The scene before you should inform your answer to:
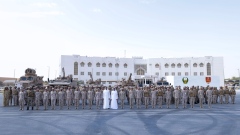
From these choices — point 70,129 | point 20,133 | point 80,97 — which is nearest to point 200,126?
point 70,129

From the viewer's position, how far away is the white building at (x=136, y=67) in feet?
208

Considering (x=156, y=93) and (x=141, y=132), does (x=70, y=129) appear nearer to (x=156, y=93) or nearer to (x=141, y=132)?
(x=141, y=132)

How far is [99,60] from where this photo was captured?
2576 inches

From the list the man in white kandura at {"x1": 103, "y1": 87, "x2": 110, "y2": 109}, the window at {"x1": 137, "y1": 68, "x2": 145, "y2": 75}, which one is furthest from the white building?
the man in white kandura at {"x1": 103, "y1": 87, "x2": 110, "y2": 109}

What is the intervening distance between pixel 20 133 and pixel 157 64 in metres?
59.5

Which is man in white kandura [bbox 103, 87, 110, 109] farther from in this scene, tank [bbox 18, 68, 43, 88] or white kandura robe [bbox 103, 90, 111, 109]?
tank [bbox 18, 68, 43, 88]

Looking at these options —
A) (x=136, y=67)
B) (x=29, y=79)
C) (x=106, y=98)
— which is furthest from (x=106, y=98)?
(x=136, y=67)

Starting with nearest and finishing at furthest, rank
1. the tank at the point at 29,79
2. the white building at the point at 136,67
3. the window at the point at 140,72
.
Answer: the tank at the point at 29,79
the white building at the point at 136,67
the window at the point at 140,72

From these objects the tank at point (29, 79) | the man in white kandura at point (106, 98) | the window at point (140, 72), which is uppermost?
the window at point (140, 72)

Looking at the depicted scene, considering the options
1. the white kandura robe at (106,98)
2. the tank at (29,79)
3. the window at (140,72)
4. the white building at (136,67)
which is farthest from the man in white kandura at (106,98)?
the window at (140,72)

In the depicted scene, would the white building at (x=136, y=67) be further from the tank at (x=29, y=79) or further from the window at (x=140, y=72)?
the tank at (x=29, y=79)

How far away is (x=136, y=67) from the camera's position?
67.2 m

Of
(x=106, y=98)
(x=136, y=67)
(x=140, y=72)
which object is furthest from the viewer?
(x=136, y=67)

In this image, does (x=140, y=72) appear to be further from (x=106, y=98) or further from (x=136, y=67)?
(x=106, y=98)
